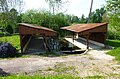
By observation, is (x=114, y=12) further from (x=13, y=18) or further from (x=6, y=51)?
(x=13, y=18)

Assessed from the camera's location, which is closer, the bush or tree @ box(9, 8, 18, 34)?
the bush

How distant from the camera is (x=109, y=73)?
11789 millimetres

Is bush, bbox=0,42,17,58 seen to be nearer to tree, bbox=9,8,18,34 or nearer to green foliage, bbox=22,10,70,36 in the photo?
green foliage, bbox=22,10,70,36

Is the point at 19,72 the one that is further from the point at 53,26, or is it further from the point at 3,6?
the point at 3,6

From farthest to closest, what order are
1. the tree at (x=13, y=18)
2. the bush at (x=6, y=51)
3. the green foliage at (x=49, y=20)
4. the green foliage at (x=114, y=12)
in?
the tree at (x=13, y=18) → the green foliage at (x=49, y=20) → the bush at (x=6, y=51) → the green foliage at (x=114, y=12)

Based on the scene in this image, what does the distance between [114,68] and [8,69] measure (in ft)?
20.5

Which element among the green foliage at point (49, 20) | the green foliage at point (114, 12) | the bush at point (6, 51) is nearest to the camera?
the green foliage at point (114, 12)

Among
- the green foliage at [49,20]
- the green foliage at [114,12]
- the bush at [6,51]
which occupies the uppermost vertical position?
the green foliage at [114,12]

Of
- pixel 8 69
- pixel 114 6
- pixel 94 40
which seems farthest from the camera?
pixel 94 40

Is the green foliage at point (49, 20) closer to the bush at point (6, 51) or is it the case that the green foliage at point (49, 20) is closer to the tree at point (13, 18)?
the tree at point (13, 18)

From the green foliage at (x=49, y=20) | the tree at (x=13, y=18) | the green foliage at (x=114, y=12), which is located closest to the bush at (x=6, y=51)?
the green foliage at (x=114, y=12)

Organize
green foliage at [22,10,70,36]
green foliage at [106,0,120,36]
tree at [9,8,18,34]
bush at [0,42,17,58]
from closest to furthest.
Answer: green foliage at [106,0,120,36] < bush at [0,42,17,58] < green foliage at [22,10,70,36] < tree at [9,8,18,34]

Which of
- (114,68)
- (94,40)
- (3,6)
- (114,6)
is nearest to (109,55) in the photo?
(114,6)

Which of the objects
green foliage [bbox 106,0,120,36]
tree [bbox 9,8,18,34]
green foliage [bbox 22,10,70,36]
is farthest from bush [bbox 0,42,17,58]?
tree [bbox 9,8,18,34]
